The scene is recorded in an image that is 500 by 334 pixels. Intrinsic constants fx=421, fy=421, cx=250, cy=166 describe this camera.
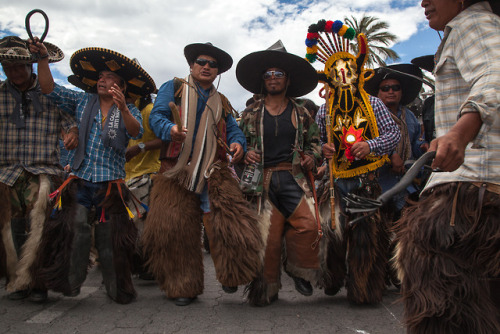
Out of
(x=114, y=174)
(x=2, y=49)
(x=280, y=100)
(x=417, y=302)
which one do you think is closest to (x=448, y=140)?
(x=417, y=302)

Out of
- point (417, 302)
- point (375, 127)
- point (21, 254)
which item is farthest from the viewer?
point (375, 127)

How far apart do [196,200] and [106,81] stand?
4.83 feet

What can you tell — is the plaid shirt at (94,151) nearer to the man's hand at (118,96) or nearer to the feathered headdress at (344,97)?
the man's hand at (118,96)

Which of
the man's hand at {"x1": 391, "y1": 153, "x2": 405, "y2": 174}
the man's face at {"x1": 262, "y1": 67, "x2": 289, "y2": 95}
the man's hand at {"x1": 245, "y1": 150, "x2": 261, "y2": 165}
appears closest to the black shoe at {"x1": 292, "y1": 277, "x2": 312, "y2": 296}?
the man's hand at {"x1": 245, "y1": 150, "x2": 261, "y2": 165}

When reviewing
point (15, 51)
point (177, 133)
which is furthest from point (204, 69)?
point (15, 51)

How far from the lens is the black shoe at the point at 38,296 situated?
3.92 m

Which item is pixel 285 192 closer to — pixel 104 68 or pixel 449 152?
pixel 104 68

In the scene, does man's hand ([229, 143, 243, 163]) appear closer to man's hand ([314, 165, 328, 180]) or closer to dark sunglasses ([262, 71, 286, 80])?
dark sunglasses ([262, 71, 286, 80])

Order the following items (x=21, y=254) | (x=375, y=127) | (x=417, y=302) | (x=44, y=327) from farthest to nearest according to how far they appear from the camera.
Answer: (x=375, y=127) → (x=21, y=254) → (x=44, y=327) → (x=417, y=302)

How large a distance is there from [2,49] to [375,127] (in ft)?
11.9

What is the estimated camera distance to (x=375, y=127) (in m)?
4.18

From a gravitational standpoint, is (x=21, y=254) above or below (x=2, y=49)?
below

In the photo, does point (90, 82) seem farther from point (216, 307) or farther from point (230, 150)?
point (216, 307)

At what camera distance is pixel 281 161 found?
4184mm
